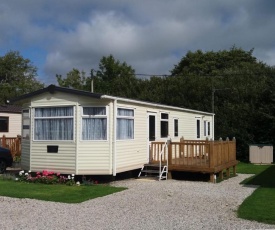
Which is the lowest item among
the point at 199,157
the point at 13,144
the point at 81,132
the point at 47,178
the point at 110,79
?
the point at 47,178

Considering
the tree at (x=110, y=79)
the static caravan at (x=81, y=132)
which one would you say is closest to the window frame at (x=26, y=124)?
the static caravan at (x=81, y=132)

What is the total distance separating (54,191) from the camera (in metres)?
11.0

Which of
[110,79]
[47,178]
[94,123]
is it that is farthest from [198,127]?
[110,79]

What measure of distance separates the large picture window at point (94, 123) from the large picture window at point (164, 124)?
4126 mm

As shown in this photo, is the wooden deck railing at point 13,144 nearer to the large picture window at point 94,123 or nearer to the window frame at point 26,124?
the window frame at point 26,124

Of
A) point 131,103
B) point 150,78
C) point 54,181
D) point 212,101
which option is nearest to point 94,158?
point 54,181

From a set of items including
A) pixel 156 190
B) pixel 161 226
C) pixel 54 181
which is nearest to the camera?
pixel 161 226

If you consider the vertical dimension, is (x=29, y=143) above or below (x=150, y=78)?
below

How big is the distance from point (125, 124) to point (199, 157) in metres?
3.01

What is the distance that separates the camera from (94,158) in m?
13.1

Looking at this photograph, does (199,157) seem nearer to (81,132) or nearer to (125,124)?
(125,124)

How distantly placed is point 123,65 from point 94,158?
29385 millimetres

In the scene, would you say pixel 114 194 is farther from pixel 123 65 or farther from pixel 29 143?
pixel 123 65

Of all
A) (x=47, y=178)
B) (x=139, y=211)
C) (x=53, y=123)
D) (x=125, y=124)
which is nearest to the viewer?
(x=139, y=211)
